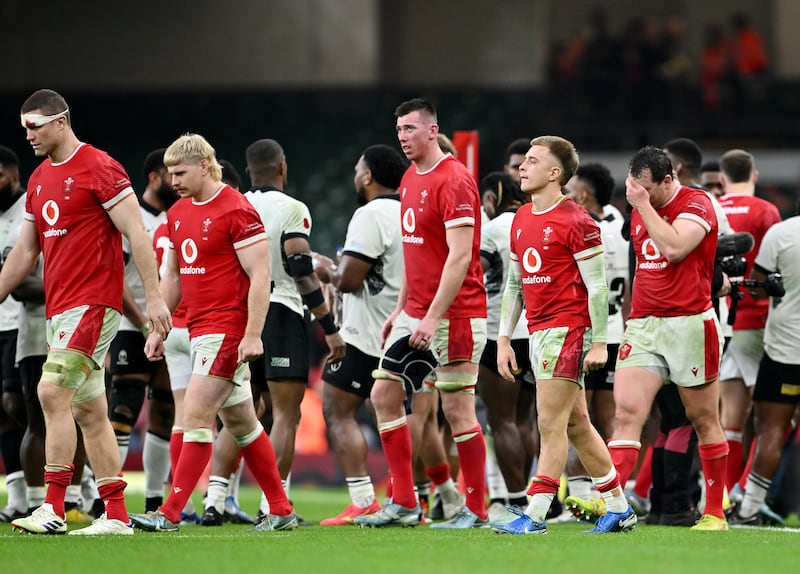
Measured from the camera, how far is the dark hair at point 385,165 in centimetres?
1026

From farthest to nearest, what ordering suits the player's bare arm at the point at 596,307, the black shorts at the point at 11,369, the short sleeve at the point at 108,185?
the black shorts at the point at 11,369
the short sleeve at the point at 108,185
the player's bare arm at the point at 596,307

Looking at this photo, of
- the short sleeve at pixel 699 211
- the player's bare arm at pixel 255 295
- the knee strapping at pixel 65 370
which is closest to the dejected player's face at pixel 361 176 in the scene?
the player's bare arm at pixel 255 295

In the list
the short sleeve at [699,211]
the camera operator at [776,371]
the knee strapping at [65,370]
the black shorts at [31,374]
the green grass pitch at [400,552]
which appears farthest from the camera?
the camera operator at [776,371]

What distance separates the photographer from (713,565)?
695 centimetres

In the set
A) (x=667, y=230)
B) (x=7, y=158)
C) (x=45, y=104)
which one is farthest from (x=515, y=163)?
(x=45, y=104)

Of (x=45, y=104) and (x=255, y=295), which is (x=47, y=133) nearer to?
(x=45, y=104)

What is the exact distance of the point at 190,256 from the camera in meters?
8.70

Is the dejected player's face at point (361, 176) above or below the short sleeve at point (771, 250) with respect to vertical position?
above

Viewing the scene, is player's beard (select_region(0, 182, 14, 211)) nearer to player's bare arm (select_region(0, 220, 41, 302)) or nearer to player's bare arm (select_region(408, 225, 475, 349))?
player's bare arm (select_region(0, 220, 41, 302))

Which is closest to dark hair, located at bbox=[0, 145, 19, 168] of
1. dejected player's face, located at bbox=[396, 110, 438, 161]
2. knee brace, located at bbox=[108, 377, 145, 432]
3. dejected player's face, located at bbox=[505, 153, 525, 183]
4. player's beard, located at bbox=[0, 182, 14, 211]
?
player's beard, located at bbox=[0, 182, 14, 211]

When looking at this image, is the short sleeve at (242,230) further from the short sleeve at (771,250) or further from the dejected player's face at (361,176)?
the short sleeve at (771,250)

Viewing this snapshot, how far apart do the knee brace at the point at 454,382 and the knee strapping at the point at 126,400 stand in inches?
106

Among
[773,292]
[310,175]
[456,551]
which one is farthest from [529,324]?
[310,175]

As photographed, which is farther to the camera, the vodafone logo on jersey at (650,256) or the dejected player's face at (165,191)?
the dejected player's face at (165,191)
